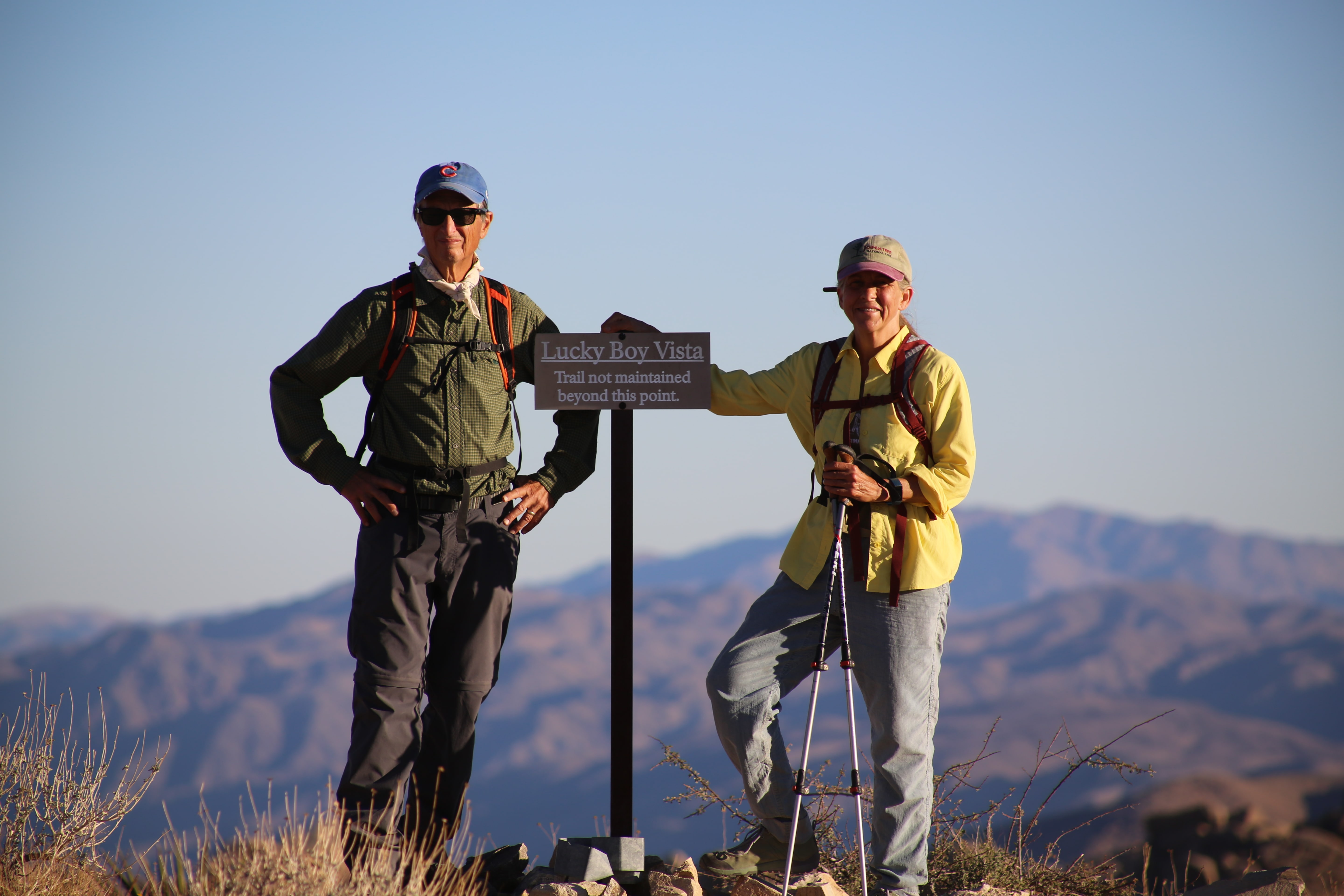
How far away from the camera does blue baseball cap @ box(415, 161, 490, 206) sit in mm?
4691

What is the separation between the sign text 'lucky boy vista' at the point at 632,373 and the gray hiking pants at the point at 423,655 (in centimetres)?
56

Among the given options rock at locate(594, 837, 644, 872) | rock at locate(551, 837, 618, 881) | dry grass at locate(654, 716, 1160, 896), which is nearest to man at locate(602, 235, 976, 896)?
rock at locate(594, 837, 644, 872)

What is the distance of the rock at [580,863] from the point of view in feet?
15.5

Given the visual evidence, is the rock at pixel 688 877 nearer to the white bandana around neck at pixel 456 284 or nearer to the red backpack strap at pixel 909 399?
the red backpack strap at pixel 909 399

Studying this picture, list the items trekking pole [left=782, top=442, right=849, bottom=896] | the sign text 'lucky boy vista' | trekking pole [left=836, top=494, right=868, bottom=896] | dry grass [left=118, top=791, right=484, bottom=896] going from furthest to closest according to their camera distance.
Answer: the sign text 'lucky boy vista' < trekking pole [left=782, top=442, right=849, bottom=896] < trekking pole [left=836, top=494, right=868, bottom=896] < dry grass [left=118, top=791, right=484, bottom=896]

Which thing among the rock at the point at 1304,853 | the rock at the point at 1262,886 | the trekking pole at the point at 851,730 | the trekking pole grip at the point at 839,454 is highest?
the trekking pole grip at the point at 839,454

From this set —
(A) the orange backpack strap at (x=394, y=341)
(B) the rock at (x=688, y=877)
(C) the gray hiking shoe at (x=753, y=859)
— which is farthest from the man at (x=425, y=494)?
(C) the gray hiking shoe at (x=753, y=859)

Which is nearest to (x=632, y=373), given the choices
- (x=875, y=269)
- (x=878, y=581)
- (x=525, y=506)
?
(x=525, y=506)

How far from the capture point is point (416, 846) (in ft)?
15.5

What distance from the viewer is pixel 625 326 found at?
16.7 ft

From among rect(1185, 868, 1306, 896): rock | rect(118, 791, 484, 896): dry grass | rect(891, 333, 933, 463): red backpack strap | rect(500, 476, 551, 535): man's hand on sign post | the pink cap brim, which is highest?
the pink cap brim

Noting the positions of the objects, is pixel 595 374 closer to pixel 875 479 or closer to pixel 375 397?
pixel 375 397

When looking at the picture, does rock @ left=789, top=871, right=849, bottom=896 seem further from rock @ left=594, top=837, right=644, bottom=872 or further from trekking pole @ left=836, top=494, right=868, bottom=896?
rock @ left=594, top=837, right=644, bottom=872

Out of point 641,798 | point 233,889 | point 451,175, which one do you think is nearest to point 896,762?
point 233,889
